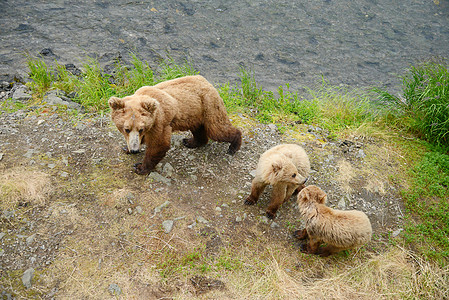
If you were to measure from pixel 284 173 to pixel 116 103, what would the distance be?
2132 millimetres

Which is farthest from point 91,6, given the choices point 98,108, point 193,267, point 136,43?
point 193,267

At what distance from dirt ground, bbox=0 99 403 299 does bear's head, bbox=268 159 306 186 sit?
0.65 metres

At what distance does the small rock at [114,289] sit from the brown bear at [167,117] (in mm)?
1484

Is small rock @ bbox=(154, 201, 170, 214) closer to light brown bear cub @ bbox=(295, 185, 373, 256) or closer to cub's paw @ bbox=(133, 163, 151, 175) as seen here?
cub's paw @ bbox=(133, 163, 151, 175)

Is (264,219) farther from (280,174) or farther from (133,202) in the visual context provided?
(133,202)

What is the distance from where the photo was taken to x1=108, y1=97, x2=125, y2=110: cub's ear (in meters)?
3.82

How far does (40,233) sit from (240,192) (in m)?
2.53

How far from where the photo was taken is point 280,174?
157 inches

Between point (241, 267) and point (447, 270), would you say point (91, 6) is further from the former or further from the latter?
point (447, 270)

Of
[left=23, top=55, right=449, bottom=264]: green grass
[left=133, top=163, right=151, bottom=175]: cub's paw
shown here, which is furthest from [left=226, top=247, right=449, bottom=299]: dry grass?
[left=133, top=163, right=151, bottom=175]: cub's paw

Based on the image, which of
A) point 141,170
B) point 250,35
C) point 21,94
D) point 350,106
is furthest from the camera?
point 250,35

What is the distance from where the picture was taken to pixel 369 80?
322 inches

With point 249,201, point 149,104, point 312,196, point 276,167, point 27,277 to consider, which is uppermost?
point 149,104

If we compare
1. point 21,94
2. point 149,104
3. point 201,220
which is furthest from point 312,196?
point 21,94
